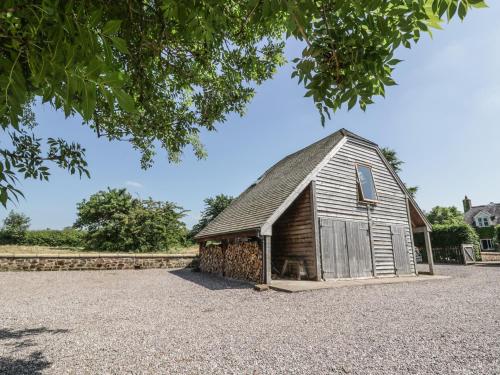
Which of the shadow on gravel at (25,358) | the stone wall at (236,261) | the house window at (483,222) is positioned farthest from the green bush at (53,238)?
the house window at (483,222)

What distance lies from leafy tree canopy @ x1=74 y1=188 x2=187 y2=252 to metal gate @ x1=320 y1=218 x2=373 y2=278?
10.7 meters

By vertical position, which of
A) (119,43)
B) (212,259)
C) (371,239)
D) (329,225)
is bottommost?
(212,259)

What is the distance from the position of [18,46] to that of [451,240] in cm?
2739

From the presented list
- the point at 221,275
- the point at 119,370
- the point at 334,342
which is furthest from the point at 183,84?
the point at 221,275

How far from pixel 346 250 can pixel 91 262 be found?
11.3 meters

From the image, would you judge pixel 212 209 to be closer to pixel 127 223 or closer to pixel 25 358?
pixel 127 223

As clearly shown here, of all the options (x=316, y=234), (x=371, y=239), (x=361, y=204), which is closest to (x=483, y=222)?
(x=371, y=239)

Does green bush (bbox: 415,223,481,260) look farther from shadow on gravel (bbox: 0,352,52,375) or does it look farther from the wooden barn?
shadow on gravel (bbox: 0,352,52,375)

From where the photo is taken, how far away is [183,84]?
4.91 meters

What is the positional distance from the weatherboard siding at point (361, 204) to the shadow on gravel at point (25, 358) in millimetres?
8923

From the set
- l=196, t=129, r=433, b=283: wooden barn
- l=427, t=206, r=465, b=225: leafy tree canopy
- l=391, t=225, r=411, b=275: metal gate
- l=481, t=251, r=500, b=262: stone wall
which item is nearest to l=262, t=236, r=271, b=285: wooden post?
l=196, t=129, r=433, b=283: wooden barn

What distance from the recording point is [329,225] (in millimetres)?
10898

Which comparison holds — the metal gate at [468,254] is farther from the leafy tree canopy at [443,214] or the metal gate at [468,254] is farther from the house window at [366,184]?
the leafy tree canopy at [443,214]

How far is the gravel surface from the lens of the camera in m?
3.34
